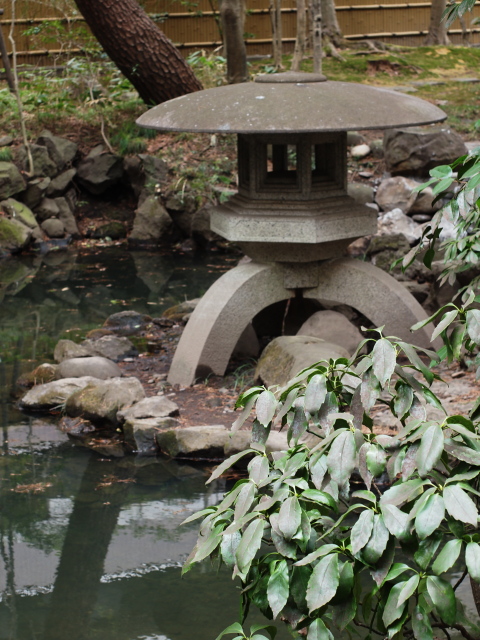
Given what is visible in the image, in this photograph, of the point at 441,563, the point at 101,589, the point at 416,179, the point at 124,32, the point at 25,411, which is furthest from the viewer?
the point at 124,32

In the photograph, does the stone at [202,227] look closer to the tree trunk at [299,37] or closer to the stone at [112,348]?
the tree trunk at [299,37]

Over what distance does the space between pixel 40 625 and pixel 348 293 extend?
3.52 meters

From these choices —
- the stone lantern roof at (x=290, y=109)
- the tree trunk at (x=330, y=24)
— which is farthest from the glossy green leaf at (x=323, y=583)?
the tree trunk at (x=330, y=24)

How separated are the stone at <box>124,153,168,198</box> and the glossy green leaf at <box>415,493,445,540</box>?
34.7 feet

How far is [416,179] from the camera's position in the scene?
10.5 meters

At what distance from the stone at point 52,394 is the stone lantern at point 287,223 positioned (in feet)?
2.30

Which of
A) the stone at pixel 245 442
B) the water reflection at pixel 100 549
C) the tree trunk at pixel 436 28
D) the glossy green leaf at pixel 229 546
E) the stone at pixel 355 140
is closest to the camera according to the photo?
the glossy green leaf at pixel 229 546

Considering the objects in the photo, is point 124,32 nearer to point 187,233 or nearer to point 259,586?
point 187,233

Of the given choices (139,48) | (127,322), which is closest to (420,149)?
(139,48)

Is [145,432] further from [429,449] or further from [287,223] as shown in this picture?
[429,449]

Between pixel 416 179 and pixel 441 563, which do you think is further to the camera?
pixel 416 179

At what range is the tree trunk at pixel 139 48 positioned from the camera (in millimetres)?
11281

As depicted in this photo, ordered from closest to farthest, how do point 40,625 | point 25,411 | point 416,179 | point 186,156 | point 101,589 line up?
point 40,625 < point 101,589 < point 25,411 < point 416,179 < point 186,156

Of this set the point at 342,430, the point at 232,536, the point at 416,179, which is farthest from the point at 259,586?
the point at 416,179
